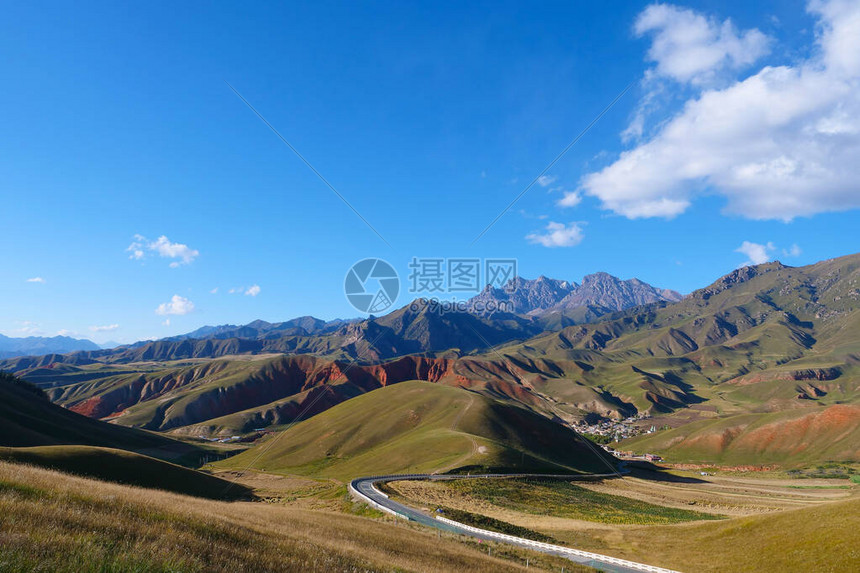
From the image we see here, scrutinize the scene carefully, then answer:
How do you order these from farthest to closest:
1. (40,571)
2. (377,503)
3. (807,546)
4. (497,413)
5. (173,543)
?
(497,413)
(377,503)
(807,546)
(173,543)
(40,571)

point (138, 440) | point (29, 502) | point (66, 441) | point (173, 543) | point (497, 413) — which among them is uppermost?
point (29, 502)

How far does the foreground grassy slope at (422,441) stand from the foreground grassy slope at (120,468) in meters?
37.3

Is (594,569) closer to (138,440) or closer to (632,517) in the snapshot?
(632,517)

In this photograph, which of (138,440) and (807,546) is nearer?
(807,546)

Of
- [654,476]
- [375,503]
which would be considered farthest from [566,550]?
[654,476]

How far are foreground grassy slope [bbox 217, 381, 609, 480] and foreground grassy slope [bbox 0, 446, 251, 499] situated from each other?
3730 centimetres

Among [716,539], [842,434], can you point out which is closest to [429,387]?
[716,539]

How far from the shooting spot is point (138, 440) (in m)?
154

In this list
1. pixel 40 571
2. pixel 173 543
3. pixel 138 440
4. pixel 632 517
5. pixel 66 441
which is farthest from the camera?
pixel 138 440

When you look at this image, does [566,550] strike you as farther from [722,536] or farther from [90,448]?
[90,448]

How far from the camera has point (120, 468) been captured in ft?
182

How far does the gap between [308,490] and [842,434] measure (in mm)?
187819

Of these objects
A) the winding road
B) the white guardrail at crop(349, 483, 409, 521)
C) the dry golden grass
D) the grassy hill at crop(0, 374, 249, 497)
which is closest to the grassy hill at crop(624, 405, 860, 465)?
the dry golden grass

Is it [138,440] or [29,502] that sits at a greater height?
[29,502]
